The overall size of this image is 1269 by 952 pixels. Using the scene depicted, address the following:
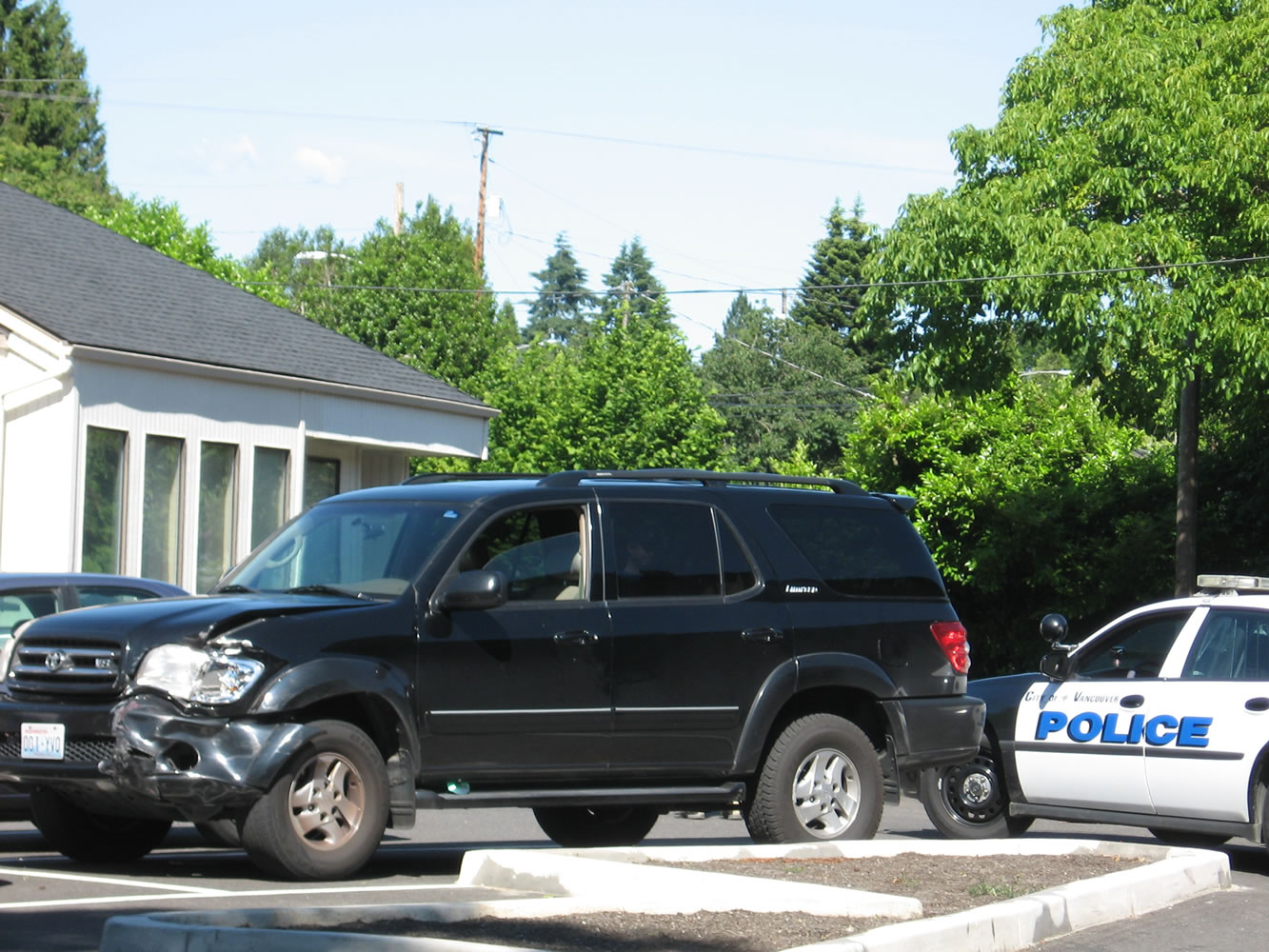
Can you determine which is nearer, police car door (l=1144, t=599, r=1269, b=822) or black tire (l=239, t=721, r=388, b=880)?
black tire (l=239, t=721, r=388, b=880)

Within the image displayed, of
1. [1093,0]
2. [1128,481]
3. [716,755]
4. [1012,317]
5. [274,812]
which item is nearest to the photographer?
[274,812]

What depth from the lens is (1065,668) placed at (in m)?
11.8

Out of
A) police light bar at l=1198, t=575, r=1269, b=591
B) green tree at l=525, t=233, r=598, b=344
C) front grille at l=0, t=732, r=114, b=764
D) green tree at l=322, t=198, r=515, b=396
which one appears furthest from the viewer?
green tree at l=525, t=233, r=598, b=344

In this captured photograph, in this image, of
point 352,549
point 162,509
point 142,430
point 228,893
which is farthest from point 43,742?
point 162,509

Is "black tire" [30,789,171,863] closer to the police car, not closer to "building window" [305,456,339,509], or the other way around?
the police car

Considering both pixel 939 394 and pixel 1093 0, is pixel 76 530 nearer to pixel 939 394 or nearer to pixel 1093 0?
pixel 939 394

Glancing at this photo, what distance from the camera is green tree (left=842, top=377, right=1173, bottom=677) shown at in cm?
2888

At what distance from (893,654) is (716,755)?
132 cm

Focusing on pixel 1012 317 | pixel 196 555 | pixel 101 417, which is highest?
pixel 1012 317

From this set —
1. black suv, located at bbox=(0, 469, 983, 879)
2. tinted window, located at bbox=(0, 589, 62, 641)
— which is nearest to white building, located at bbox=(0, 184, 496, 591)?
tinted window, located at bbox=(0, 589, 62, 641)

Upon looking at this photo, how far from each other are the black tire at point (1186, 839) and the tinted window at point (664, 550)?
4.33m

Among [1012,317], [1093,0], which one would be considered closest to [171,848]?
[1012,317]

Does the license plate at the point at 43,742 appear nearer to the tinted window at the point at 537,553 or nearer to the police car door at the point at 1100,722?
the tinted window at the point at 537,553

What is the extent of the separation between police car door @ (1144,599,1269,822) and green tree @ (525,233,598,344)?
11365cm
